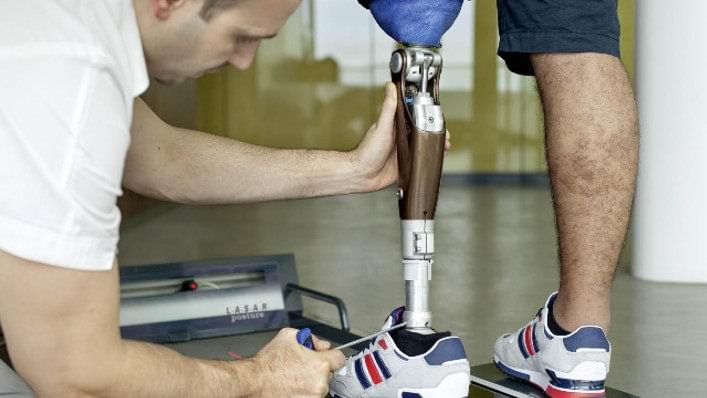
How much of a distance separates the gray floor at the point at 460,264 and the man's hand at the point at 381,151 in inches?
27.7

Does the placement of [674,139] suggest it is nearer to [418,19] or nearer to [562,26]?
[562,26]

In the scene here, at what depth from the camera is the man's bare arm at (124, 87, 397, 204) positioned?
5.11ft

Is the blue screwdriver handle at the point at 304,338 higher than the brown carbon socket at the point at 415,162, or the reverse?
the brown carbon socket at the point at 415,162

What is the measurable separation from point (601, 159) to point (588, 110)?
0.08 metres

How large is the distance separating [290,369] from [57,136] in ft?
1.65

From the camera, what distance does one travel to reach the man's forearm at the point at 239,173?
1570mm

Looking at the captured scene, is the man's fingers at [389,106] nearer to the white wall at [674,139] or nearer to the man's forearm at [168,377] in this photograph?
the man's forearm at [168,377]

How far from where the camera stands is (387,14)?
1556mm

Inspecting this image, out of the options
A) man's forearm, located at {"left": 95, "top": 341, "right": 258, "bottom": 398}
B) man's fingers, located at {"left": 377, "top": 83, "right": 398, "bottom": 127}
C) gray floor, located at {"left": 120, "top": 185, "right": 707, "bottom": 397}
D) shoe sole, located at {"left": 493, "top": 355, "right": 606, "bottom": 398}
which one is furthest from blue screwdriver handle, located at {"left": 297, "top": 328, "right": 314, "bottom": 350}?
gray floor, located at {"left": 120, "top": 185, "right": 707, "bottom": 397}

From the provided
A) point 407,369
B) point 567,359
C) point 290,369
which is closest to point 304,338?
point 290,369

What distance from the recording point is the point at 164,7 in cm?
109

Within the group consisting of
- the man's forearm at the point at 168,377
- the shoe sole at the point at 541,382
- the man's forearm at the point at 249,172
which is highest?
the man's forearm at the point at 249,172

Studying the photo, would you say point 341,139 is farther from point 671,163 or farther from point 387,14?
point 387,14

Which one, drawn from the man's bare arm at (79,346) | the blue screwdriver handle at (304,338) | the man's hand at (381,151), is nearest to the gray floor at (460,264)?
the man's hand at (381,151)
